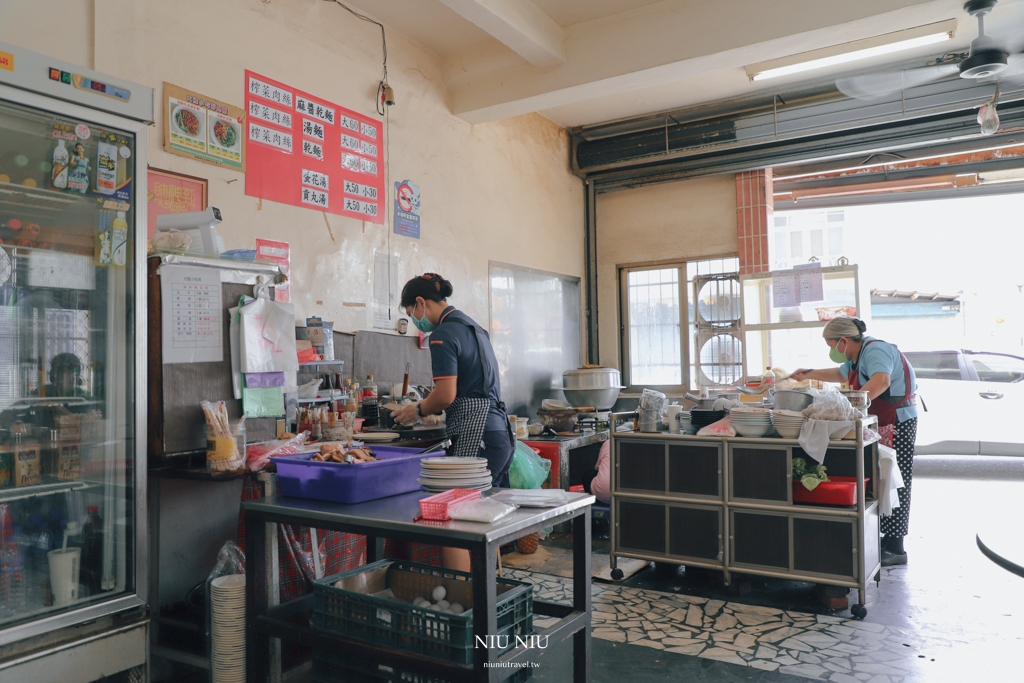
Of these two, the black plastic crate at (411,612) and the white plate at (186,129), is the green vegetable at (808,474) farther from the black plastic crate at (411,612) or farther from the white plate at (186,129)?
the white plate at (186,129)

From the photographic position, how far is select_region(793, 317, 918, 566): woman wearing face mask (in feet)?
15.1

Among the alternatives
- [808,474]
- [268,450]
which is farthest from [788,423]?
[268,450]

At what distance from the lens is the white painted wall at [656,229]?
745 cm

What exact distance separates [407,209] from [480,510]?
3.54 m

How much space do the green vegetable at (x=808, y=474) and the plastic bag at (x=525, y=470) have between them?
5.59ft

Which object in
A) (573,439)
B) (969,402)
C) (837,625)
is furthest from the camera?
(969,402)

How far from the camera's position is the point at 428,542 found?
2.23 m

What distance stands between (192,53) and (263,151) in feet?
2.11

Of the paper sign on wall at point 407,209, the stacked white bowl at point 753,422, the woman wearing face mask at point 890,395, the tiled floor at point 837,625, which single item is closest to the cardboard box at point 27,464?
the tiled floor at point 837,625

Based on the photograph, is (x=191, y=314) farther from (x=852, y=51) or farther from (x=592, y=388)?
(x=852, y=51)

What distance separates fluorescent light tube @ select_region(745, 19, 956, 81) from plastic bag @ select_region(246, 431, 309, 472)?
5005 millimetres

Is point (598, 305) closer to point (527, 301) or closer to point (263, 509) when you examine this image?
point (527, 301)

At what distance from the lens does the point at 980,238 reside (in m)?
12.0

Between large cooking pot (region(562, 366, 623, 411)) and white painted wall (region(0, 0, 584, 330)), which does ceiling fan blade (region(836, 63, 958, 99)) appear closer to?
white painted wall (region(0, 0, 584, 330))
